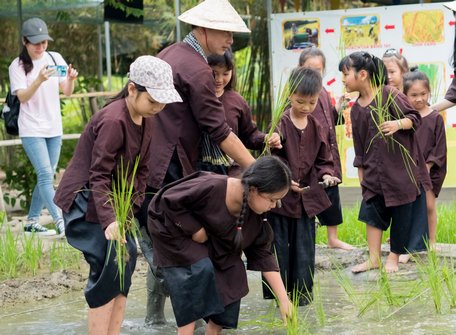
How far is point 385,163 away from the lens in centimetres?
668

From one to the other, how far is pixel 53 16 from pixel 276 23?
9.56ft

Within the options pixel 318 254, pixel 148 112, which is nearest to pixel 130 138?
pixel 148 112

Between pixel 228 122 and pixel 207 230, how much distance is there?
41.5 inches

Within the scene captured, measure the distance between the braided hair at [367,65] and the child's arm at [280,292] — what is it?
6.46 ft

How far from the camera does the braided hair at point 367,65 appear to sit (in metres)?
6.60

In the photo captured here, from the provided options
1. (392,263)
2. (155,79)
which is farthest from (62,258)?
(155,79)

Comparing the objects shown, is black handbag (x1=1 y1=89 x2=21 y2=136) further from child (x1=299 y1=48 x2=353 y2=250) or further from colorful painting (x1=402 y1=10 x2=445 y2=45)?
colorful painting (x1=402 y1=10 x2=445 y2=45)

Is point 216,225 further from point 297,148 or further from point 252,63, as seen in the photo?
point 252,63

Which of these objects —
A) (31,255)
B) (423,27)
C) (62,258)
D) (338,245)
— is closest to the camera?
(31,255)

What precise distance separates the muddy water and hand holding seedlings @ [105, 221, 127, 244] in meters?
0.96

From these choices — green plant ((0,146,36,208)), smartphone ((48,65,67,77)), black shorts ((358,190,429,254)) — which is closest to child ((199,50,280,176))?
black shorts ((358,190,429,254))

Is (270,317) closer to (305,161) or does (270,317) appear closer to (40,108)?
(305,161)

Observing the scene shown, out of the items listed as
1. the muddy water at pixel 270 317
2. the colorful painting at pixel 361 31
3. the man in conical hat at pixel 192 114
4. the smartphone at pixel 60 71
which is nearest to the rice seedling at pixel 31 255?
the muddy water at pixel 270 317

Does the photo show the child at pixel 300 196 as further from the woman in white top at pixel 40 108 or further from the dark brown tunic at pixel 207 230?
the woman in white top at pixel 40 108
